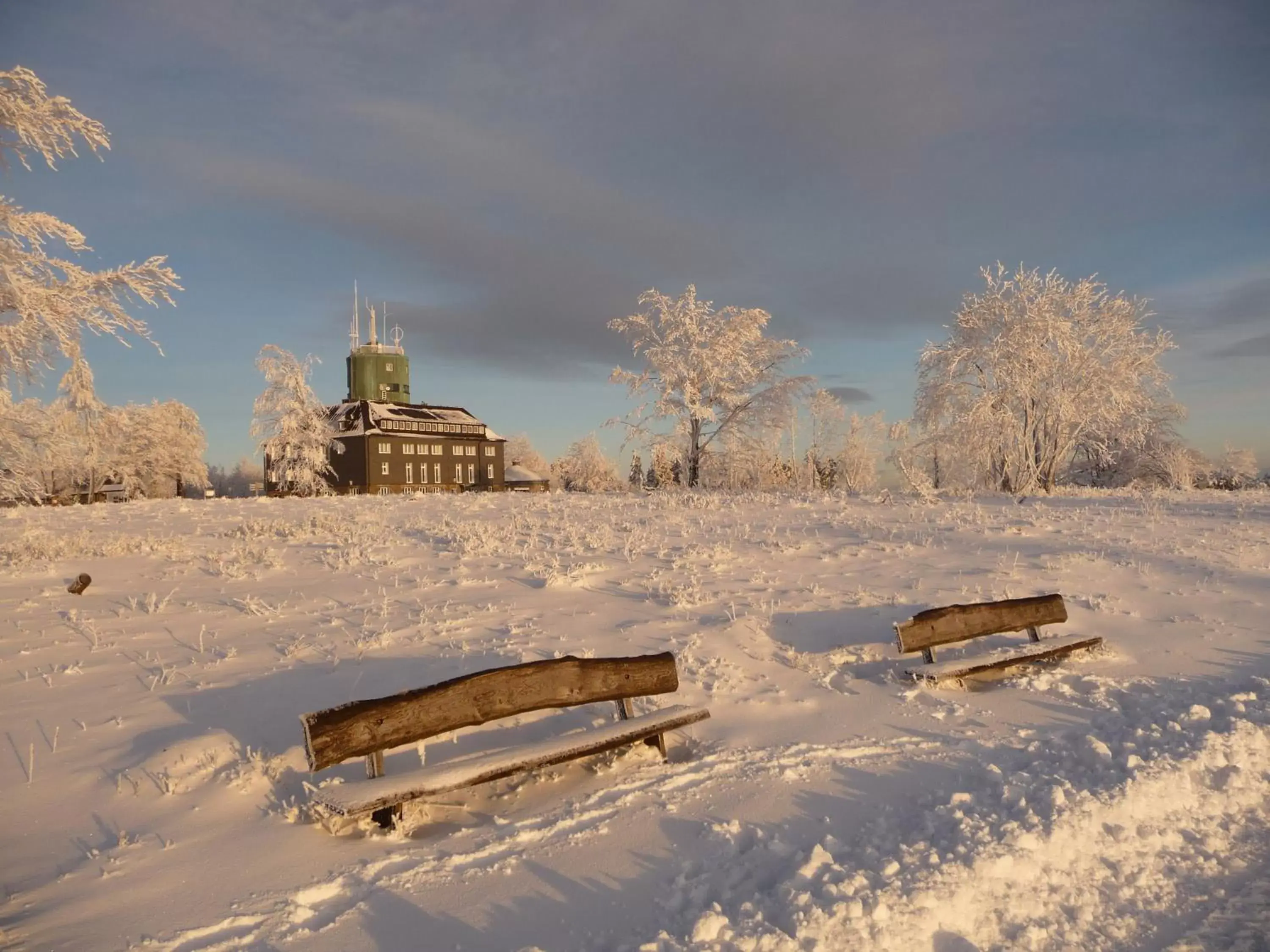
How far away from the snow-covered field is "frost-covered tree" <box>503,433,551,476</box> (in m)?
98.6

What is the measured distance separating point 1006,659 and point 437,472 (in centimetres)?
7644


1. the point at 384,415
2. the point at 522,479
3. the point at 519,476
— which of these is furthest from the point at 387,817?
the point at 519,476

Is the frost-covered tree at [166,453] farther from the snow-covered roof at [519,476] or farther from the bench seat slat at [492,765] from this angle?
the bench seat slat at [492,765]

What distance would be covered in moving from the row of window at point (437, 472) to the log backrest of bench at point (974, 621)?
71856 mm

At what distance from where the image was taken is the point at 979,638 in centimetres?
919

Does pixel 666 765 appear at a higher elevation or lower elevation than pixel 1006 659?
lower

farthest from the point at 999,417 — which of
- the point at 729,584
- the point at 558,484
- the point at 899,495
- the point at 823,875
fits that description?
the point at 558,484

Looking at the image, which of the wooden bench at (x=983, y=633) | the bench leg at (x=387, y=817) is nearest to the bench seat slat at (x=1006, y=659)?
the wooden bench at (x=983, y=633)

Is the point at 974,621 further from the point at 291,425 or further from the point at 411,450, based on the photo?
the point at 411,450

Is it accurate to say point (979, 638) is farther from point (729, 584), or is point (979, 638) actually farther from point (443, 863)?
point (443, 863)

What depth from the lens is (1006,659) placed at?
808 cm

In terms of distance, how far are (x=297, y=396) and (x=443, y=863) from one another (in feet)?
150

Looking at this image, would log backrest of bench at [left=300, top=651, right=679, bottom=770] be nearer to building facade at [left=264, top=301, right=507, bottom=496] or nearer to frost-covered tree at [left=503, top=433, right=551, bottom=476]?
building facade at [left=264, top=301, right=507, bottom=496]

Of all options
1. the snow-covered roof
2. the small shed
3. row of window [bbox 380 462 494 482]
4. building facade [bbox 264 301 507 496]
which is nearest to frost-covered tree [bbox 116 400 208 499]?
building facade [bbox 264 301 507 496]
